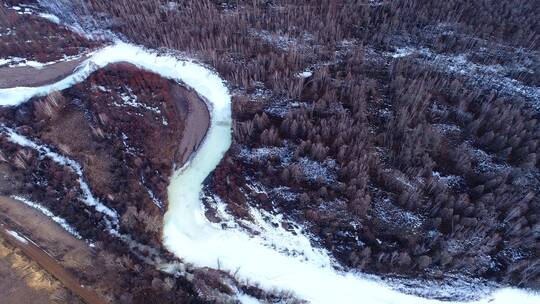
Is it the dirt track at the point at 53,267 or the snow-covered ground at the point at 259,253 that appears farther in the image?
the snow-covered ground at the point at 259,253

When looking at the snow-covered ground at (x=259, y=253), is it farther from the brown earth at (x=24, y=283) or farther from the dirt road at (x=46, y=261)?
the brown earth at (x=24, y=283)

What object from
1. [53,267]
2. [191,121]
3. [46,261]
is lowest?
[53,267]

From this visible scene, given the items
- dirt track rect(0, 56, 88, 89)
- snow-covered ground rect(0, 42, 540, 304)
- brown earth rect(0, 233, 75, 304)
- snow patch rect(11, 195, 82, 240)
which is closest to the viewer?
brown earth rect(0, 233, 75, 304)

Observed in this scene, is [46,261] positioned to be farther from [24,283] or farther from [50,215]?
[50,215]

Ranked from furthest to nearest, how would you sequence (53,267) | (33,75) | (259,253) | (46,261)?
(33,75), (259,253), (46,261), (53,267)

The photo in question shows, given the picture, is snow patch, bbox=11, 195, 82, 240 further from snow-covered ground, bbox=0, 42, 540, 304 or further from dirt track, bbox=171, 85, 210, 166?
dirt track, bbox=171, 85, 210, 166

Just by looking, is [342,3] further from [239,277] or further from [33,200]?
[33,200]

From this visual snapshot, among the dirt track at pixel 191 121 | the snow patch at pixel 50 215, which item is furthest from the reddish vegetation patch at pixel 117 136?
the snow patch at pixel 50 215

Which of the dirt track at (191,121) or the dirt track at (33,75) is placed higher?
the dirt track at (33,75)

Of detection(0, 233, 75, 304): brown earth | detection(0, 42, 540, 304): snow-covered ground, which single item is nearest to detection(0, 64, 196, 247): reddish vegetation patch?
detection(0, 42, 540, 304): snow-covered ground

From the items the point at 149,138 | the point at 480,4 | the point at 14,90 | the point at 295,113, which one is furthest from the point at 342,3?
the point at 14,90

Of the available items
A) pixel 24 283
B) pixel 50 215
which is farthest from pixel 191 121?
pixel 24 283
